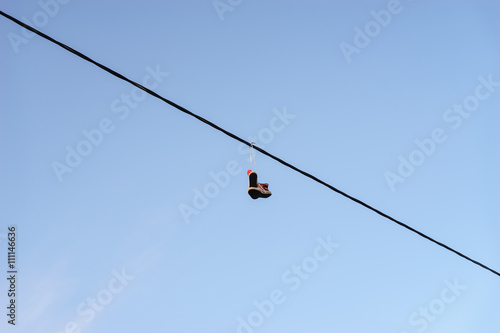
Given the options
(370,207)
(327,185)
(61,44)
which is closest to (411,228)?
(370,207)

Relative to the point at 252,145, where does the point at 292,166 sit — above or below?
below

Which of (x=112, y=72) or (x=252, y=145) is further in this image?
(x=252, y=145)

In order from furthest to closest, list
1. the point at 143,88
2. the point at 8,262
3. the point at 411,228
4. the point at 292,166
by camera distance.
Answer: the point at 8,262 → the point at 411,228 → the point at 292,166 → the point at 143,88

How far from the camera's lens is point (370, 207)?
5.47m

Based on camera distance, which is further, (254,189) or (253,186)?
(253,186)

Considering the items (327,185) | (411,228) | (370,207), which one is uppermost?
(327,185)

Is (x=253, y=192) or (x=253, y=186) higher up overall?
(x=253, y=186)

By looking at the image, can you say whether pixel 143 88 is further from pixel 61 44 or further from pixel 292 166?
pixel 292 166

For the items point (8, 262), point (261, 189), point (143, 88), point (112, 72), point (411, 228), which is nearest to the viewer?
point (112, 72)

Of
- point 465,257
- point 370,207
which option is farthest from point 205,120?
point 465,257

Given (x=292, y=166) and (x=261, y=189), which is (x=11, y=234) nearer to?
(x=261, y=189)

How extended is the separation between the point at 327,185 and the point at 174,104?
1804 millimetres

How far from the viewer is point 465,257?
19.7 feet

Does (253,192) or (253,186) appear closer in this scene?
(253,192)
